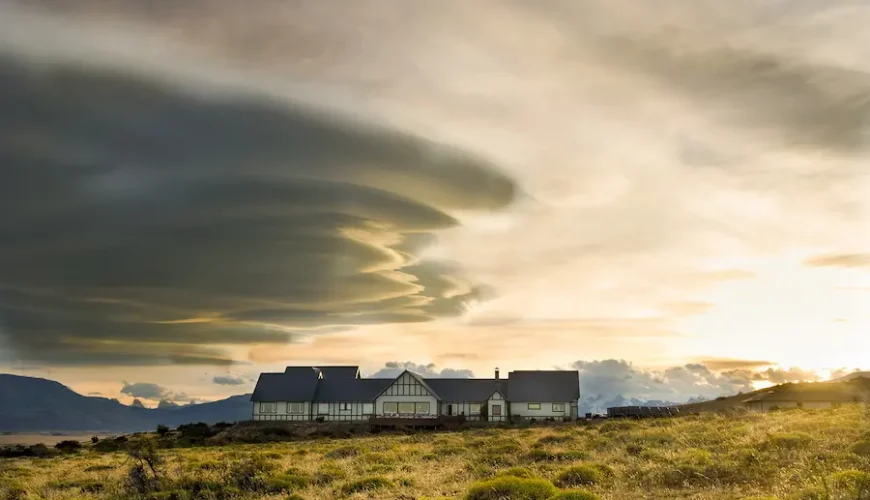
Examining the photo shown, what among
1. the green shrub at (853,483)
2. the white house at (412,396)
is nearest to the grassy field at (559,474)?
the green shrub at (853,483)

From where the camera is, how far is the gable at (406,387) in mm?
94625

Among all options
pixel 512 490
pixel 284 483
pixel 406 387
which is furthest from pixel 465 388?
pixel 512 490

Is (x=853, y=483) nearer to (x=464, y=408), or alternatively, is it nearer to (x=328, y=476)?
(x=328, y=476)

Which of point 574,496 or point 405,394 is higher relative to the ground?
point 405,394

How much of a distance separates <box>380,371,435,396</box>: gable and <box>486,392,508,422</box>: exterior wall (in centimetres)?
823

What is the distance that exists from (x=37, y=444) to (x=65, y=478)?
1583 inches

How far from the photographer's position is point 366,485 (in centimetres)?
2356

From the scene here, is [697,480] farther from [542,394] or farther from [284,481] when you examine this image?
[542,394]

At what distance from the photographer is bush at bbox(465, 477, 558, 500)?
1870 centimetres

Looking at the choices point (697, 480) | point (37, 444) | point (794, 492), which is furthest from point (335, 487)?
point (37, 444)

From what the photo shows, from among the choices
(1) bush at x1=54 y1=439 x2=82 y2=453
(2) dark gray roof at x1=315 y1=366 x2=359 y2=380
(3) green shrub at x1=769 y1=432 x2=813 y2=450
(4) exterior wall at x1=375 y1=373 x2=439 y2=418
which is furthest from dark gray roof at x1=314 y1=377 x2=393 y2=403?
(3) green shrub at x1=769 y1=432 x2=813 y2=450

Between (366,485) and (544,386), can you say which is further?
(544,386)

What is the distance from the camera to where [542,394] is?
95.2 m

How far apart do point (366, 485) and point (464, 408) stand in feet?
240
